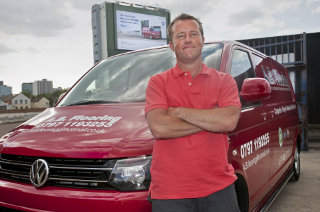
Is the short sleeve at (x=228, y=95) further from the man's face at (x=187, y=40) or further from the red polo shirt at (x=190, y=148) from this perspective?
the man's face at (x=187, y=40)

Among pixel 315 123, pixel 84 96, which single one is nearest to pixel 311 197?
pixel 84 96

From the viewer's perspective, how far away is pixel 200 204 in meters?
1.60

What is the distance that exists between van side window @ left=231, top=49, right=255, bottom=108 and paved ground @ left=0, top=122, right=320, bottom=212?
1.80m

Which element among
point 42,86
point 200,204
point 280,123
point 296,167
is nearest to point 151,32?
point 296,167

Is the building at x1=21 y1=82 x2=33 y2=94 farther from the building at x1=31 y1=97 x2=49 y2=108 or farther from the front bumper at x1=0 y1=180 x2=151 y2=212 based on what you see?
the front bumper at x1=0 y1=180 x2=151 y2=212

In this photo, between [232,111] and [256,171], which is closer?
[232,111]

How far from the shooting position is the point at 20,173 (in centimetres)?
206

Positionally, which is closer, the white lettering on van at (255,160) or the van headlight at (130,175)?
the van headlight at (130,175)

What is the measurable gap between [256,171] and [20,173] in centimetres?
184

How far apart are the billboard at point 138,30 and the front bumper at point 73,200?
105 ft

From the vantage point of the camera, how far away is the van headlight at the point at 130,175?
69.1 inches

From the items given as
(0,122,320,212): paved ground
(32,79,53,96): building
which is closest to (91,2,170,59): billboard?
(0,122,320,212): paved ground

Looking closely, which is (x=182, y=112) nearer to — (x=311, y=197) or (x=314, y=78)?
(x=311, y=197)

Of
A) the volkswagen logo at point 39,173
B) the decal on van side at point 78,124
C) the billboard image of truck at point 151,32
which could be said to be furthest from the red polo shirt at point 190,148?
the billboard image of truck at point 151,32
